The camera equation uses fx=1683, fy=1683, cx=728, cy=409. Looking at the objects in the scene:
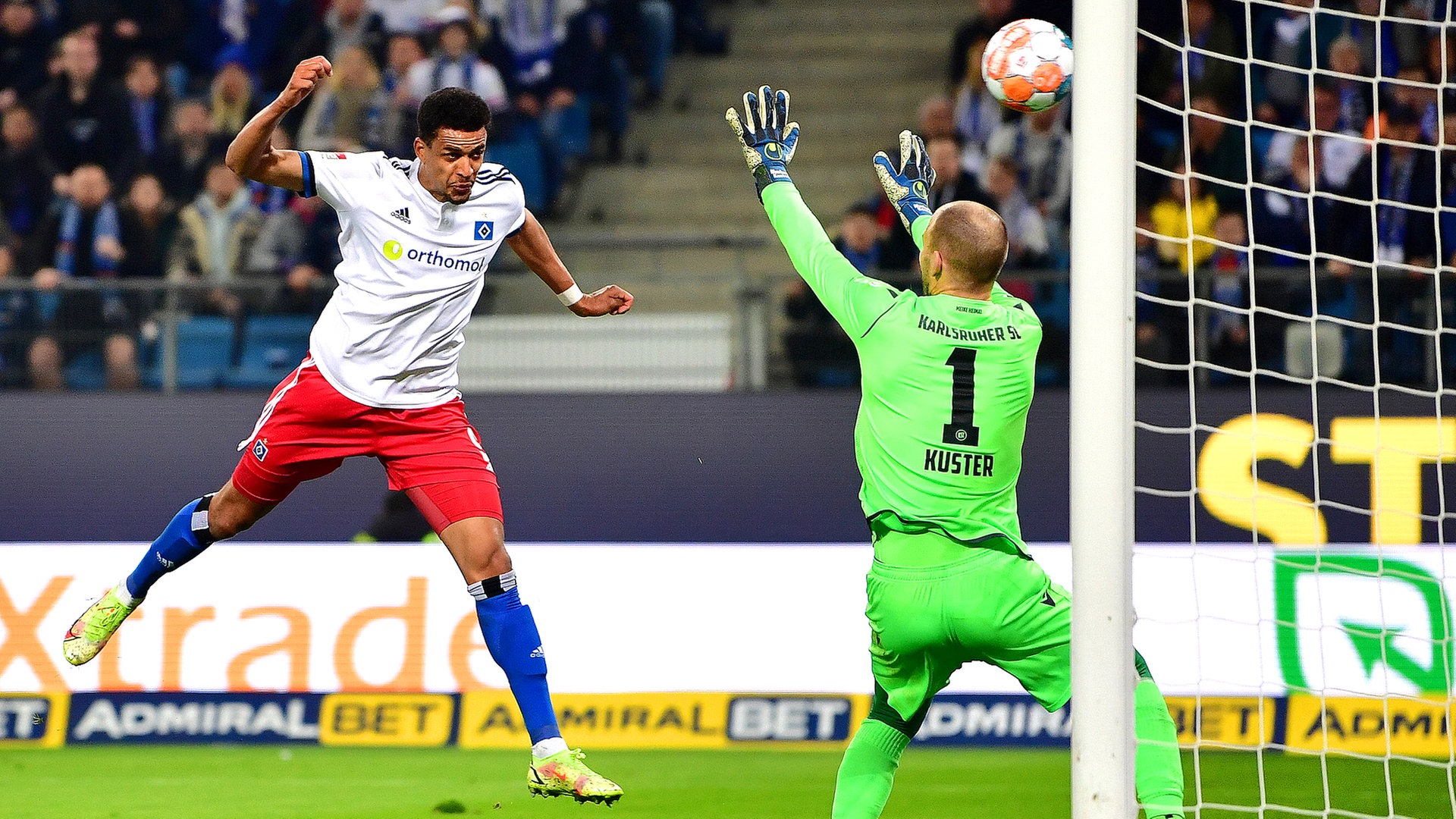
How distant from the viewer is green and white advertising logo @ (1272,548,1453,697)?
823 centimetres

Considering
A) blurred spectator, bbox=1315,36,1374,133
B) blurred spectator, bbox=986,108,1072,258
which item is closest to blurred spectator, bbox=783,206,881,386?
blurred spectator, bbox=986,108,1072,258

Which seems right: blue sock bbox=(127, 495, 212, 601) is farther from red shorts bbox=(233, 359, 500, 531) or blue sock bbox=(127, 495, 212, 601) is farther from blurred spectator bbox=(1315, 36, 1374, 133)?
blurred spectator bbox=(1315, 36, 1374, 133)

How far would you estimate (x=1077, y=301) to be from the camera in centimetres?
452

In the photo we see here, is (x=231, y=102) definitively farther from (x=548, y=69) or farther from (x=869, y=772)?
(x=869, y=772)

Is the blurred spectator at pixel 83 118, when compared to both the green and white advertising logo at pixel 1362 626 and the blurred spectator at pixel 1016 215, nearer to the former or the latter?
the blurred spectator at pixel 1016 215

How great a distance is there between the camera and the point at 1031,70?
5703mm

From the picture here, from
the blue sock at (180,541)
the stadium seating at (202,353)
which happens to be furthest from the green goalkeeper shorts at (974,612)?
the stadium seating at (202,353)

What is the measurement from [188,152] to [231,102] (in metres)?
0.56

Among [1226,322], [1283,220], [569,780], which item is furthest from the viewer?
[1283,220]

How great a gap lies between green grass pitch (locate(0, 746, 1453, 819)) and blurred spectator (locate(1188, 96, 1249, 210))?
3.61m

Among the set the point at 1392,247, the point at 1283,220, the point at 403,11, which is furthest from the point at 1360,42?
the point at 403,11

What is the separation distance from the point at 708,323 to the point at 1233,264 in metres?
3.09

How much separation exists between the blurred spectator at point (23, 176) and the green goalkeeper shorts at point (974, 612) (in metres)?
8.08

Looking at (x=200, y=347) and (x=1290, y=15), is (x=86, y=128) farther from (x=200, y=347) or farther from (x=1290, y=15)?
(x=1290, y=15)
